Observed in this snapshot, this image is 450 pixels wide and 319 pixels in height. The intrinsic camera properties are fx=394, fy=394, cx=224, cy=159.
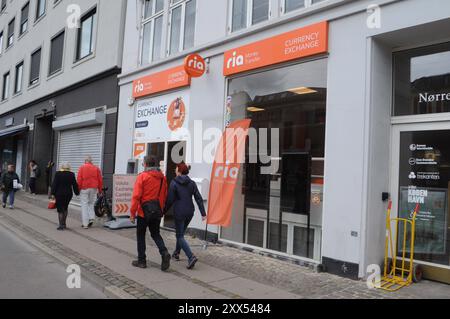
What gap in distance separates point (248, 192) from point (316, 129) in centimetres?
216

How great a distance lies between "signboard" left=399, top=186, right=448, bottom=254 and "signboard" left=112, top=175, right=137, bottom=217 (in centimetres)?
659

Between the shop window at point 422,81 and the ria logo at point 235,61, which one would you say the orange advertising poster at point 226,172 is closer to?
the ria logo at point 235,61

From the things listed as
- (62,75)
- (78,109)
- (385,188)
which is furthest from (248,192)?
(62,75)

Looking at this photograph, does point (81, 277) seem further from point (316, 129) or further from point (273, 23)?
point (273, 23)

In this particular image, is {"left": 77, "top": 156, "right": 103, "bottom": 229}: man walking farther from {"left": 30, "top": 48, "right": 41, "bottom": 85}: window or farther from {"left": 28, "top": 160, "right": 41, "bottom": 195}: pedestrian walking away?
{"left": 30, "top": 48, "right": 41, "bottom": 85}: window

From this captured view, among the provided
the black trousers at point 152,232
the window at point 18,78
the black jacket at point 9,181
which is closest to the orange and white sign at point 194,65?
the black trousers at point 152,232

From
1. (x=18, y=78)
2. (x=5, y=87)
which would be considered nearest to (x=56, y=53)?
(x=18, y=78)

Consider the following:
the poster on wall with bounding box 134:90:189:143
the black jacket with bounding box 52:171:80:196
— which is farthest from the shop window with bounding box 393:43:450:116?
the black jacket with bounding box 52:171:80:196

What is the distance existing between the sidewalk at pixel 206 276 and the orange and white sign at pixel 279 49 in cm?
372

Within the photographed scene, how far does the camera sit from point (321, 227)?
267 inches

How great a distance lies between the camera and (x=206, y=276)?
5969 millimetres

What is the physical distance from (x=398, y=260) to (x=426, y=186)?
122 cm

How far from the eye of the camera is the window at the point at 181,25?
10219mm

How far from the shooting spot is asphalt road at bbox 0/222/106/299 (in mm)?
5105
